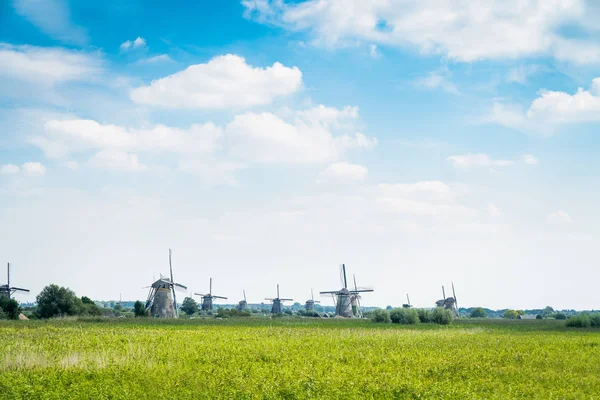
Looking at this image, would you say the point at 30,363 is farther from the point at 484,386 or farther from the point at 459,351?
the point at 459,351

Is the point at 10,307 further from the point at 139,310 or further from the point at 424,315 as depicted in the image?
the point at 424,315

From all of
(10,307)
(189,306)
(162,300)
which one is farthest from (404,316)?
(189,306)

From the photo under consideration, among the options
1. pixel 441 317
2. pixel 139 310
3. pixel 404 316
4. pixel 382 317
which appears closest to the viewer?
pixel 404 316

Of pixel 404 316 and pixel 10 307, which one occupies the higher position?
pixel 10 307

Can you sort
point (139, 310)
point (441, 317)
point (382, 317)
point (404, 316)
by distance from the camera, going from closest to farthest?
point (404, 316) → point (441, 317) → point (382, 317) → point (139, 310)

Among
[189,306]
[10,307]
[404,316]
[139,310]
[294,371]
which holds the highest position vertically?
[10,307]

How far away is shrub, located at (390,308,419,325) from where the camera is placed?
7162 centimetres

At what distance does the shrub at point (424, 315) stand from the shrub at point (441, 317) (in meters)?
0.52

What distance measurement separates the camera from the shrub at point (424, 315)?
2926 inches

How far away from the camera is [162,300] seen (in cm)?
8900

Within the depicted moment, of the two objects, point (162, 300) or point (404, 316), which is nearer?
point (404, 316)

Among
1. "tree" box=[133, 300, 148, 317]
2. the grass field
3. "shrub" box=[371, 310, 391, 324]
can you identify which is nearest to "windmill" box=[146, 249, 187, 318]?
"tree" box=[133, 300, 148, 317]

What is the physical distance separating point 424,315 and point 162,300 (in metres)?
44.7

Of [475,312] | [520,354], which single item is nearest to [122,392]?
[520,354]
